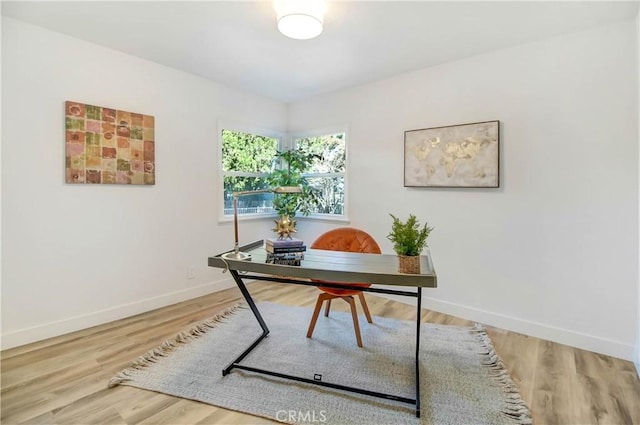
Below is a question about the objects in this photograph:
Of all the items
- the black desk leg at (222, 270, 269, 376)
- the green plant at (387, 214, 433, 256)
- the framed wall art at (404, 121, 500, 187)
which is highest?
the framed wall art at (404, 121, 500, 187)

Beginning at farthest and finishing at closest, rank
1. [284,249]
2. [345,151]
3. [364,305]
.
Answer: [345,151] < [364,305] < [284,249]

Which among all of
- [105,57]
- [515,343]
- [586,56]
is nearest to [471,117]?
A: [586,56]

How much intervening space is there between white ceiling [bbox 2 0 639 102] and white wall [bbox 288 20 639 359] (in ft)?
0.76

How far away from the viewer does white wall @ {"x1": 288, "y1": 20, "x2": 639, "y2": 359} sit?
2.31 m

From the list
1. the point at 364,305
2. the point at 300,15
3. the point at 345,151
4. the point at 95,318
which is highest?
the point at 300,15

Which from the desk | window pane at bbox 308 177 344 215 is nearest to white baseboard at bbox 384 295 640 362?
the desk

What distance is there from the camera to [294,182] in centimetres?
415

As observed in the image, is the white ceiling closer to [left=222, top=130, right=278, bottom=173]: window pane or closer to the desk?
[left=222, top=130, right=278, bottom=173]: window pane

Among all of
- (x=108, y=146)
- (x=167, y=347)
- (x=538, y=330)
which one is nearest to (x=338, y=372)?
(x=167, y=347)

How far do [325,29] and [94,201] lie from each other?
238cm

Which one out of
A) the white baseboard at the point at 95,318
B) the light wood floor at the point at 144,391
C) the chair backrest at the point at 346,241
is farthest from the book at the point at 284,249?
the white baseboard at the point at 95,318

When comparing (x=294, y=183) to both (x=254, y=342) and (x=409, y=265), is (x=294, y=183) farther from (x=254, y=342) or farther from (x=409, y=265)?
(x=409, y=265)

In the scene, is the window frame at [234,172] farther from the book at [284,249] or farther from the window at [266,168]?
the book at [284,249]

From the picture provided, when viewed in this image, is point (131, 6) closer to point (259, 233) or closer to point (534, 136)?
point (259, 233)
